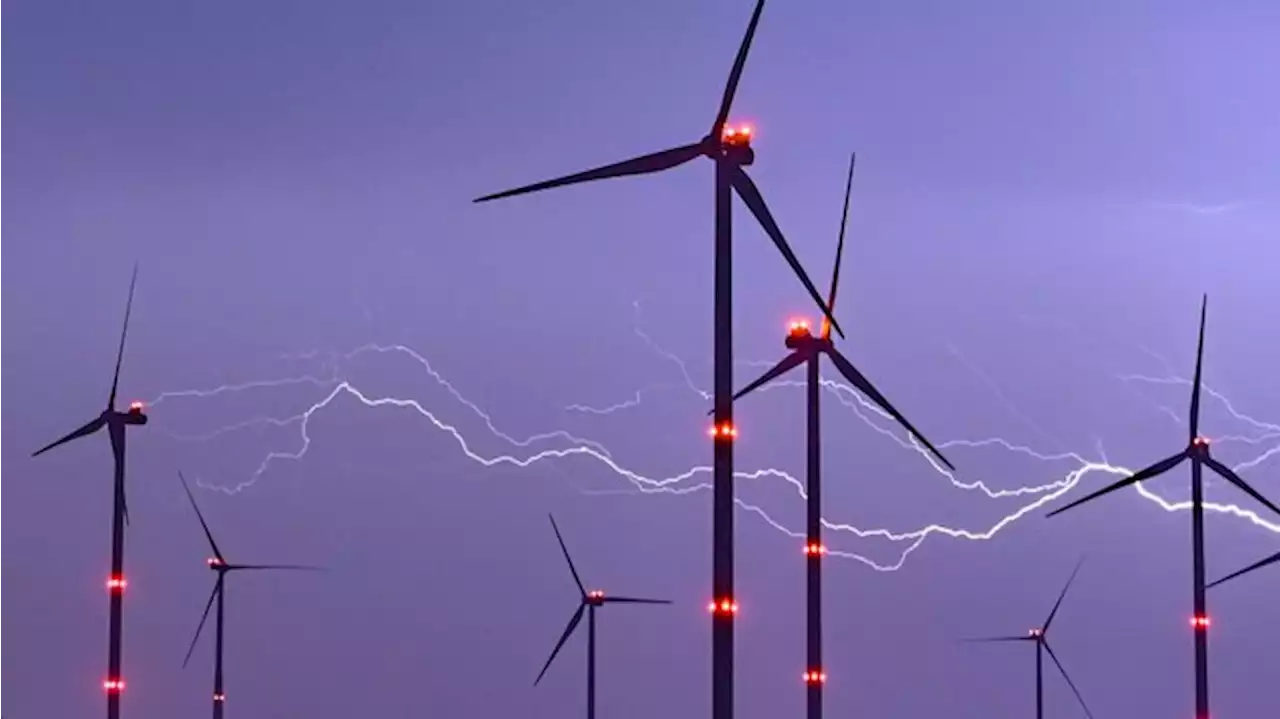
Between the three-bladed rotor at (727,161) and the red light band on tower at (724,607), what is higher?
the three-bladed rotor at (727,161)

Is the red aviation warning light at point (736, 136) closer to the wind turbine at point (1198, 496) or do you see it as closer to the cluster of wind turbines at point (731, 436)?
the cluster of wind turbines at point (731, 436)

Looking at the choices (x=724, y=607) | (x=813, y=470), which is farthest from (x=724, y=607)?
(x=813, y=470)

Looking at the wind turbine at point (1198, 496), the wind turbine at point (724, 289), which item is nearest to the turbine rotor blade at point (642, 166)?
the wind turbine at point (724, 289)

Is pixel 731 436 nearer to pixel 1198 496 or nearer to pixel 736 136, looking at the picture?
pixel 736 136

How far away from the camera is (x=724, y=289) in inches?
1887

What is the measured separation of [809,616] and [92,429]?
28282mm

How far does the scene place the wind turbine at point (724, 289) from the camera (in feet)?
150

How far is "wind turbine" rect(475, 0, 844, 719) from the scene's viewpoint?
45.8 meters

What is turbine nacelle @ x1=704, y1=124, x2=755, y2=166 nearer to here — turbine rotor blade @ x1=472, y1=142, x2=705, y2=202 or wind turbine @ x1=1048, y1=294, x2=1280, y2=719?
turbine rotor blade @ x1=472, y1=142, x2=705, y2=202

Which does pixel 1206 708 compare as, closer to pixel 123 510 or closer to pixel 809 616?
pixel 809 616

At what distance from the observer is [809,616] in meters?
67.1

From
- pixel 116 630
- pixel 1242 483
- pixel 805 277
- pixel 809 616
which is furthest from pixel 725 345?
pixel 1242 483

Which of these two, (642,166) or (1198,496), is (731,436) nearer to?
(642,166)

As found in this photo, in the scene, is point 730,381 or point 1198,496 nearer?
point 730,381
